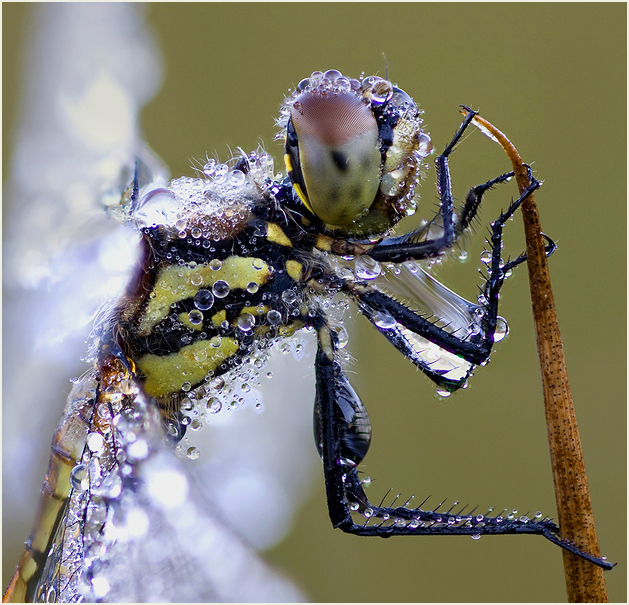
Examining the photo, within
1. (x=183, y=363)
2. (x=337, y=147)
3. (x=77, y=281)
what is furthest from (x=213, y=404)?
(x=337, y=147)

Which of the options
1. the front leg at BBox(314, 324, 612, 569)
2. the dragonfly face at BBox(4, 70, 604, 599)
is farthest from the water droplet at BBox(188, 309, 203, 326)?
the front leg at BBox(314, 324, 612, 569)

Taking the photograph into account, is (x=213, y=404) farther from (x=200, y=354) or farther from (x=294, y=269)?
(x=294, y=269)

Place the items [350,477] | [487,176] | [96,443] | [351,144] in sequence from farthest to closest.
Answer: [487,176] → [350,477] → [96,443] → [351,144]

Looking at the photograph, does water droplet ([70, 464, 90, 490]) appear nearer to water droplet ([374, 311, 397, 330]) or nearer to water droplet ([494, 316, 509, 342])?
water droplet ([374, 311, 397, 330])

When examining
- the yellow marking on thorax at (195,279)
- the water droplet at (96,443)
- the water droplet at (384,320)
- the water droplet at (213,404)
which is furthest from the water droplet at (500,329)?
the water droplet at (96,443)

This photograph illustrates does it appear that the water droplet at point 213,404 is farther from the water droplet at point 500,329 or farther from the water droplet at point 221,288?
the water droplet at point 500,329

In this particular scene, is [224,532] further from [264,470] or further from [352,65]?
[352,65]
